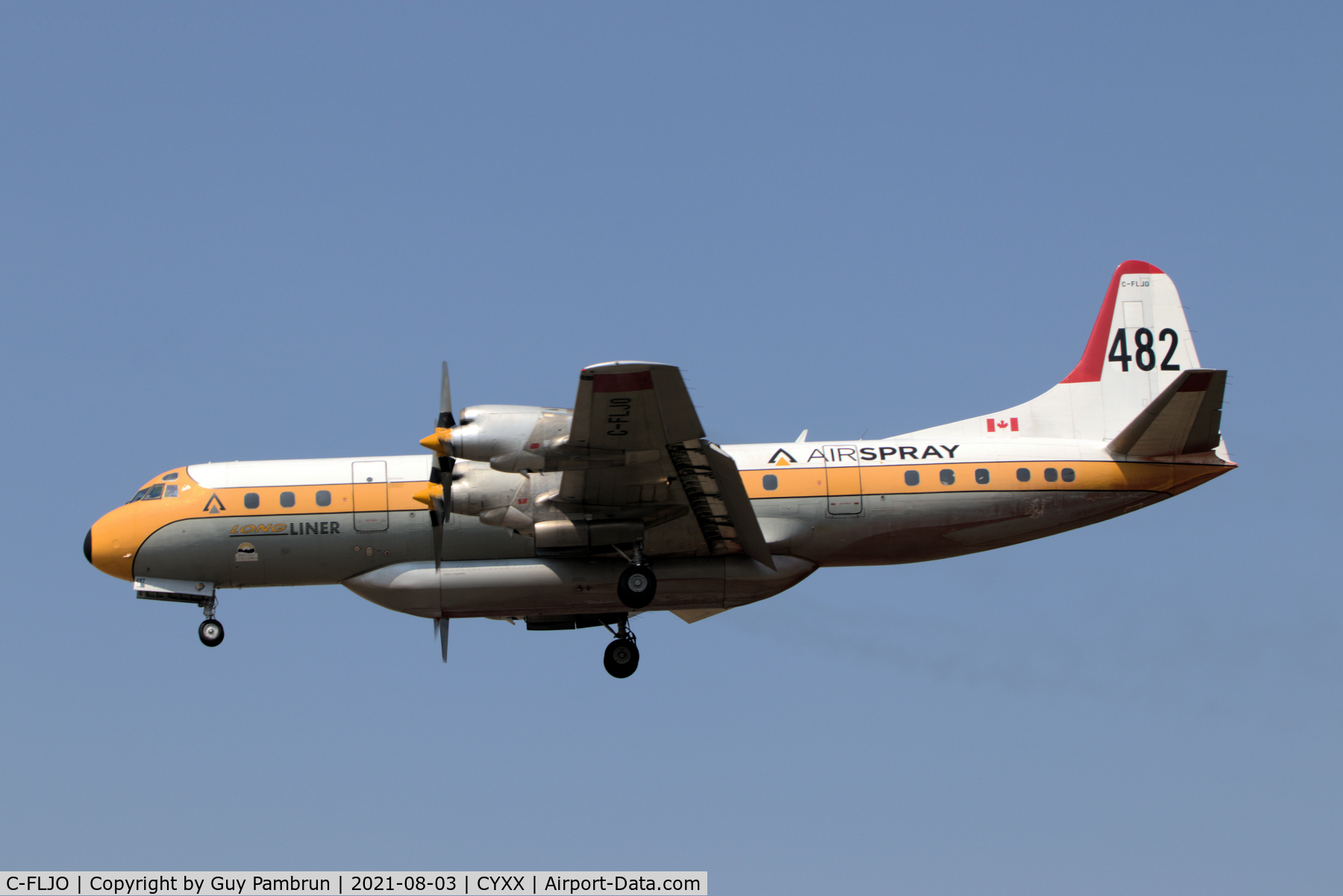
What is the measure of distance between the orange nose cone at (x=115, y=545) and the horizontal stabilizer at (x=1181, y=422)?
17.3 meters

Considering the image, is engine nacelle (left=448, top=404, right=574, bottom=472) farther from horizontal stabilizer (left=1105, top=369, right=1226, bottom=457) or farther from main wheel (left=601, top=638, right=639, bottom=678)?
horizontal stabilizer (left=1105, top=369, right=1226, bottom=457)

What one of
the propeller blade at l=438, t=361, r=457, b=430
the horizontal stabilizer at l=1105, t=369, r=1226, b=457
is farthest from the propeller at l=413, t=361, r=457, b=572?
the horizontal stabilizer at l=1105, t=369, r=1226, b=457

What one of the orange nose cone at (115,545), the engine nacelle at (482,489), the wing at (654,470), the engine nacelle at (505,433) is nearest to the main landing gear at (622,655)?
the wing at (654,470)

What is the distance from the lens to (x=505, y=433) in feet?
66.2

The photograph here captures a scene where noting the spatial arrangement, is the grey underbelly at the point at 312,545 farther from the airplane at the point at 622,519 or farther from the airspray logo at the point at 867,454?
the airspray logo at the point at 867,454

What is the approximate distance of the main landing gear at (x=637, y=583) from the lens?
22578 millimetres

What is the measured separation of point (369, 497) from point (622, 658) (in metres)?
5.57

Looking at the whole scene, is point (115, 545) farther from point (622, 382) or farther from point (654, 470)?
point (622, 382)

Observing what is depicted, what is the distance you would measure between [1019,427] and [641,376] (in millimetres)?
9203

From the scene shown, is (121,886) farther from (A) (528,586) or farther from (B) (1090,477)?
(B) (1090,477)

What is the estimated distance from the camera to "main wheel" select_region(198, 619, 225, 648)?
2384cm

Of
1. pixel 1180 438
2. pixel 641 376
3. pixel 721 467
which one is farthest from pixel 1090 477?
pixel 641 376

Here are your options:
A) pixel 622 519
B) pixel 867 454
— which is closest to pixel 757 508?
pixel 867 454

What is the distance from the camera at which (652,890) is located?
21.1 meters
